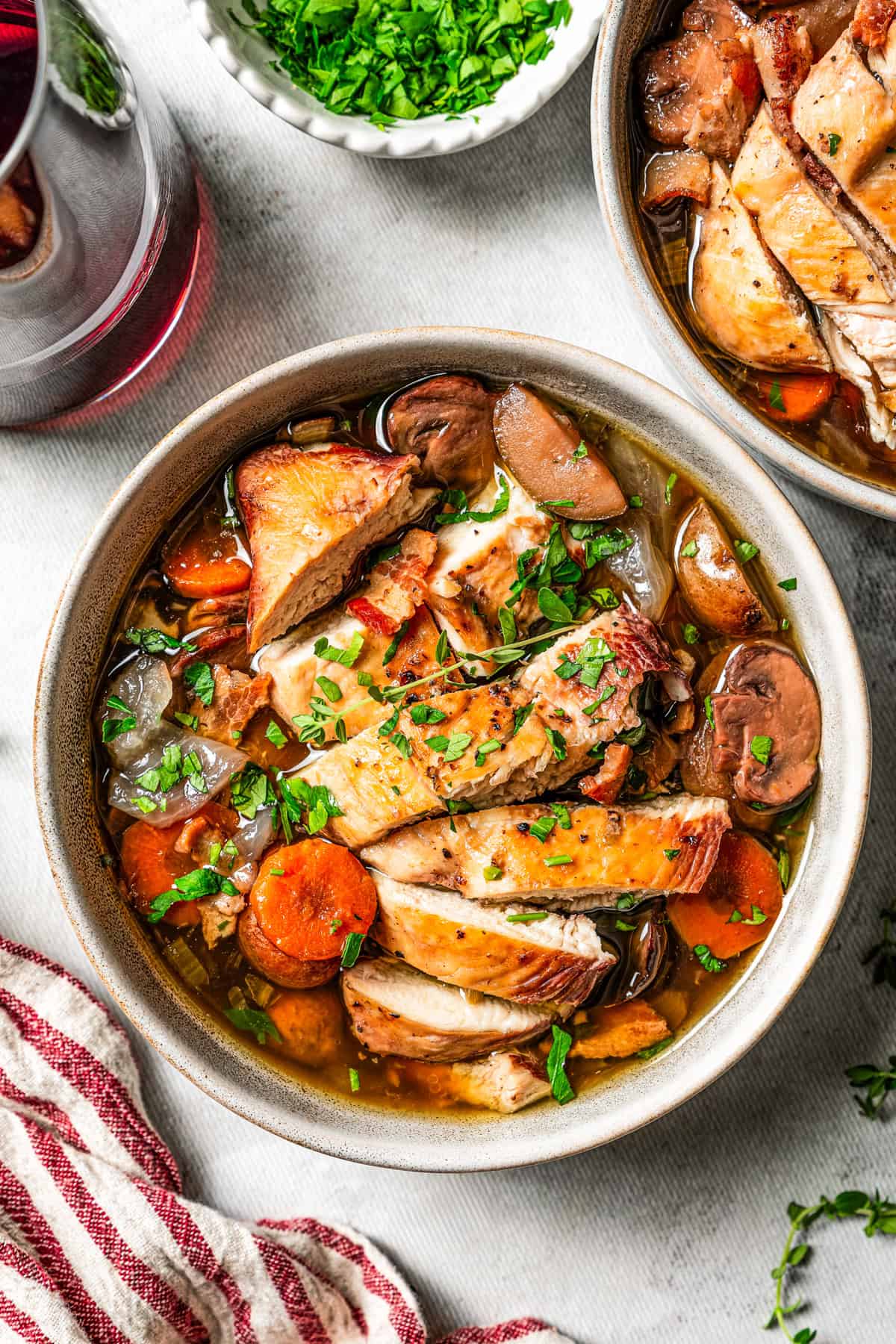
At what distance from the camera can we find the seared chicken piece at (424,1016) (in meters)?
2.24

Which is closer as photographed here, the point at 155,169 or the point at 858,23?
the point at 858,23

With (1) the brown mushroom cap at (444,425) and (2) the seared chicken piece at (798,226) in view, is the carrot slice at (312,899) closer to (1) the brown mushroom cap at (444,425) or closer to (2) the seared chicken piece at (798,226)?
(1) the brown mushroom cap at (444,425)

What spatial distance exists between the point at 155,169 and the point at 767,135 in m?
1.19

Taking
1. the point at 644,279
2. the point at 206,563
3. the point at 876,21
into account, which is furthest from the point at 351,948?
the point at 876,21

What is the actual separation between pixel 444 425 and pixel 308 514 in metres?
0.33

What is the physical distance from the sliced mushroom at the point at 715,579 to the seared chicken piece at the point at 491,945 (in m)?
0.68

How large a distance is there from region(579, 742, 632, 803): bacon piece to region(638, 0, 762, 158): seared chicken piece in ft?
3.90

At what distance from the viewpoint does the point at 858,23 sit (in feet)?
6.97

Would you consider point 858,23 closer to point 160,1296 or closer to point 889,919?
point 889,919

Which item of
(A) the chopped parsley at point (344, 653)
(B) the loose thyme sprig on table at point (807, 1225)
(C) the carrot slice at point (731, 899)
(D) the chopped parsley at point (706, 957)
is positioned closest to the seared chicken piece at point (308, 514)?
(A) the chopped parsley at point (344, 653)

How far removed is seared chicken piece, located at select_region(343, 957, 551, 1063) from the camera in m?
2.24

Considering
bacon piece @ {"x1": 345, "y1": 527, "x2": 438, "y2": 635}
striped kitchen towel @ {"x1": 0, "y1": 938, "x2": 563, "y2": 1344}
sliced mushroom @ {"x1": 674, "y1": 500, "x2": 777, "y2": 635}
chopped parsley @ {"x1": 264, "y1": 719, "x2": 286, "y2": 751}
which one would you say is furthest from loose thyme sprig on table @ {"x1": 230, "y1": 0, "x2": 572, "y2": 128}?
striped kitchen towel @ {"x1": 0, "y1": 938, "x2": 563, "y2": 1344}

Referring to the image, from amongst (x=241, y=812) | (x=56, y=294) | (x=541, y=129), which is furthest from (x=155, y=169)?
(x=241, y=812)

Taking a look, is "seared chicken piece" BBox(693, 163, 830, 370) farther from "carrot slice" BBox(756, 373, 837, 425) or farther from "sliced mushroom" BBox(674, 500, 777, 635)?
"sliced mushroom" BBox(674, 500, 777, 635)
